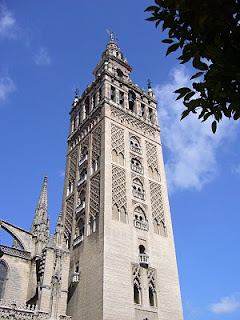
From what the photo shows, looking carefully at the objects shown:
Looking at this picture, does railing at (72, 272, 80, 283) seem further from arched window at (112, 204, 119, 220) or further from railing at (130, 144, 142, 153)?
railing at (130, 144, 142, 153)

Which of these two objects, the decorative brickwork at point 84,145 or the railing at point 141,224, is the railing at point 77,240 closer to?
the railing at point 141,224

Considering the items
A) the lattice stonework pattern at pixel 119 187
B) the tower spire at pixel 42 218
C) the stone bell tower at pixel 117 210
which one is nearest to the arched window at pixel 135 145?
the stone bell tower at pixel 117 210

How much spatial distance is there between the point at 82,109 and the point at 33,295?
58.8ft

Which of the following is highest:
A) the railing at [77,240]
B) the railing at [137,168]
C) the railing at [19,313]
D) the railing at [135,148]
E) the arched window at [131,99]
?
the arched window at [131,99]

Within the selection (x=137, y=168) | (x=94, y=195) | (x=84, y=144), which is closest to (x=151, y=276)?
(x=94, y=195)

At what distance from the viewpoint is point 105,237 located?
20.2 meters

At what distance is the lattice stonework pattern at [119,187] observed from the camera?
2279cm

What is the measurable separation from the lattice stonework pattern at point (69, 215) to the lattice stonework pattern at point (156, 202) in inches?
250

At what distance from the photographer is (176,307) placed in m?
20.7

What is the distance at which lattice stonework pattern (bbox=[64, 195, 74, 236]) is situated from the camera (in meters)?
25.2

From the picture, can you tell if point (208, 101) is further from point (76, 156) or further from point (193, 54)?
point (76, 156)

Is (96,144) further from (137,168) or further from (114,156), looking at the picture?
(137,168)

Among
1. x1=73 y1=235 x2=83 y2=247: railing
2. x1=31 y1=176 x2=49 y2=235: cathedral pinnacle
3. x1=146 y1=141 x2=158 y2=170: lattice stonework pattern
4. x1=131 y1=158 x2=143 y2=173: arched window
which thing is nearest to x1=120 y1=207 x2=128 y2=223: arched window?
x1=73 y1=235 x2=83 y2=247: railing

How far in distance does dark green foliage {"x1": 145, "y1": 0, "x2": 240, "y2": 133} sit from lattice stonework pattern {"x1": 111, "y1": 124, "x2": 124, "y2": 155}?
21.8m
